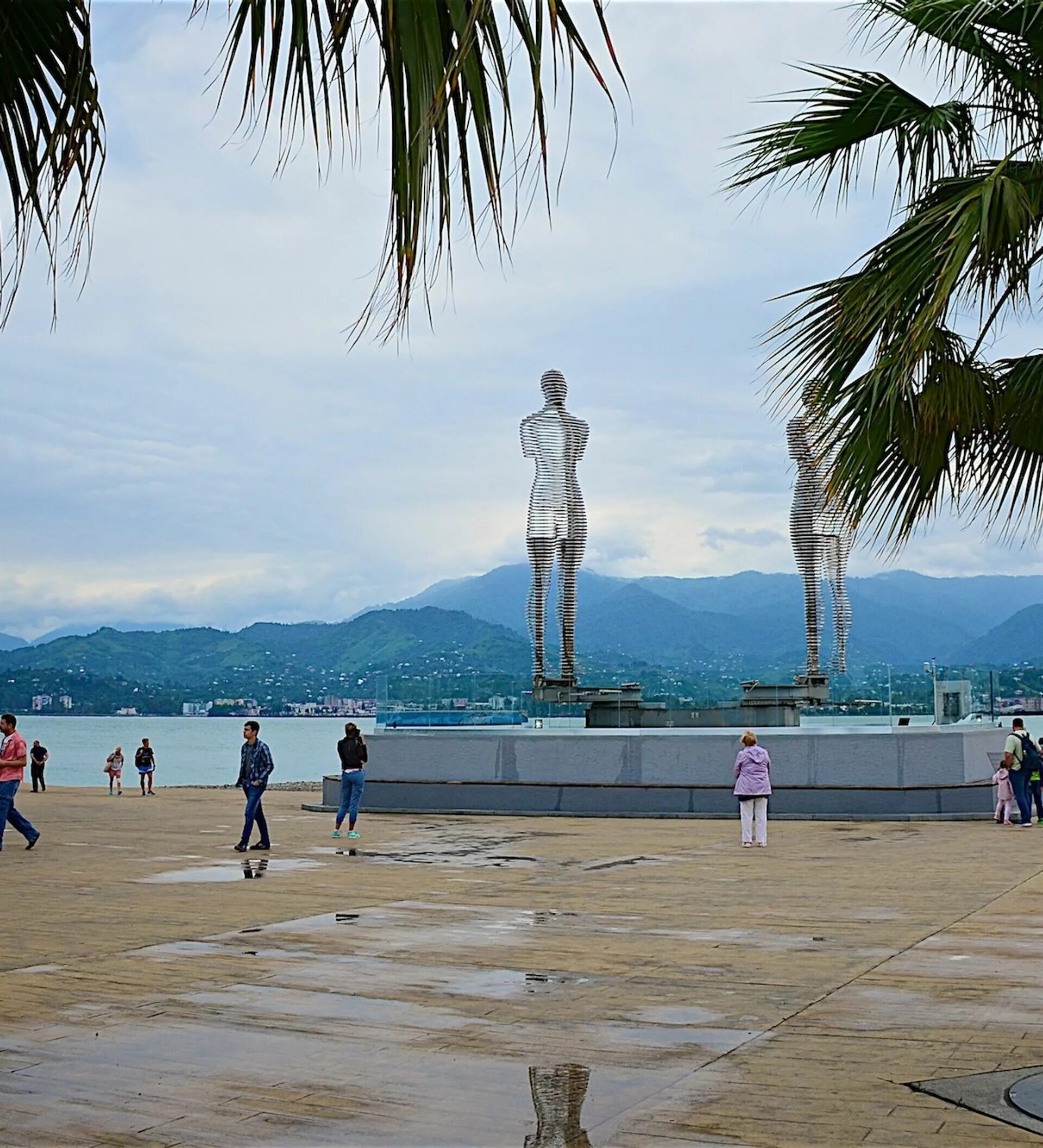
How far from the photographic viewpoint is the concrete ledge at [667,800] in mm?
25625

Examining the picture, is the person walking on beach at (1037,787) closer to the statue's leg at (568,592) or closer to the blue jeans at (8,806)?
the statue's leg at (568,592)

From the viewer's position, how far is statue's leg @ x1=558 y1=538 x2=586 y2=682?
29656mm

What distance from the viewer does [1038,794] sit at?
77.8 feet

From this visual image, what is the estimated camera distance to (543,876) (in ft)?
52.9

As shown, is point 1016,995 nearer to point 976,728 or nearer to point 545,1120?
point 545,1120

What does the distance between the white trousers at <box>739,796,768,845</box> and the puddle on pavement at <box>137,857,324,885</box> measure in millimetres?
6197

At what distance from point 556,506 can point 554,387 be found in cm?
275

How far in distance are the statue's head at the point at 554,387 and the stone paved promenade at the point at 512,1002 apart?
1487 centimetres

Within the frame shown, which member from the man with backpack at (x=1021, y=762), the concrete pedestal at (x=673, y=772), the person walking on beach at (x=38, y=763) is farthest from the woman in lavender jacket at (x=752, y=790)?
the person walking on beach at (x=38, y=763)

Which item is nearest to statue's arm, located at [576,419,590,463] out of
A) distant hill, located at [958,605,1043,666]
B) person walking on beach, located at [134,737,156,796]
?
person walking on beach, located at [134,737,156,796]

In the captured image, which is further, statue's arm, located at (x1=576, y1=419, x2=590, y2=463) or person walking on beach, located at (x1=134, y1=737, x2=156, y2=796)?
person walking on beach, located at (x1=134, y1=737, x2=156, y2=796)

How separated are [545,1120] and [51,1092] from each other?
7.29ft

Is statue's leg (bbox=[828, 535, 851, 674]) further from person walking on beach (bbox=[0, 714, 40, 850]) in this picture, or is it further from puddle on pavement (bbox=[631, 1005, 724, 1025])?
puddle on pavement (bbox=[631, 1005, 724, 1025])

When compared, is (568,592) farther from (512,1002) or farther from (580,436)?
(512,1002)
